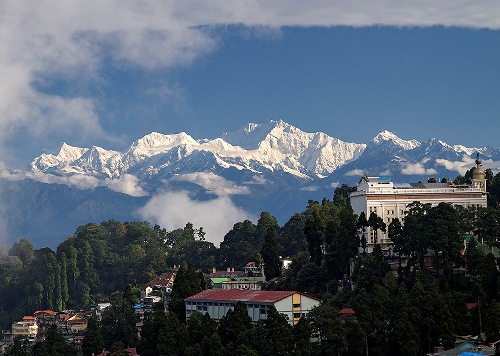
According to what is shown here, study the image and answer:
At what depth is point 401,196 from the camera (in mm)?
90375

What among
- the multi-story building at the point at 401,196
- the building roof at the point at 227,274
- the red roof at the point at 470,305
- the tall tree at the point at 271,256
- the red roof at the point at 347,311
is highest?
the multi-story building at the point at 401,196

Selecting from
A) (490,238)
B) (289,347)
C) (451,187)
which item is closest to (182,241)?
(451,187)

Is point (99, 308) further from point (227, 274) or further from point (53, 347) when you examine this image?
point (53, 347)

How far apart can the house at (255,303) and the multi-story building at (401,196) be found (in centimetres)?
1401

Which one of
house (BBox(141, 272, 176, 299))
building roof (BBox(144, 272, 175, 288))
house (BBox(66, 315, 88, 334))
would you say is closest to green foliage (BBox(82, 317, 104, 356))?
house (BBox(141, 272, 176, 299))

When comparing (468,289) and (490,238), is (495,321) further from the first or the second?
(490,238)

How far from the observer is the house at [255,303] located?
75938 millimetres

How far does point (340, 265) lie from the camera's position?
274ft

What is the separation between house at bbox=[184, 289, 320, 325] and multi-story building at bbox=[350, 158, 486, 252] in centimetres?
1401

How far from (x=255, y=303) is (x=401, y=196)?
19658 millimetres

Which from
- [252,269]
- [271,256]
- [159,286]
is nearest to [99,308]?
[159,286]

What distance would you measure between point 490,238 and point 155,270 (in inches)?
2306

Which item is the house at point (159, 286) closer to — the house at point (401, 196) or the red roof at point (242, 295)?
the house at point (401, 196)

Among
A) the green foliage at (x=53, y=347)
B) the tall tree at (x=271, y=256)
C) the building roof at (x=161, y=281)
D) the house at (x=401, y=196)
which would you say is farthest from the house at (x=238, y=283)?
the green foliage at (x=53, y=347)
